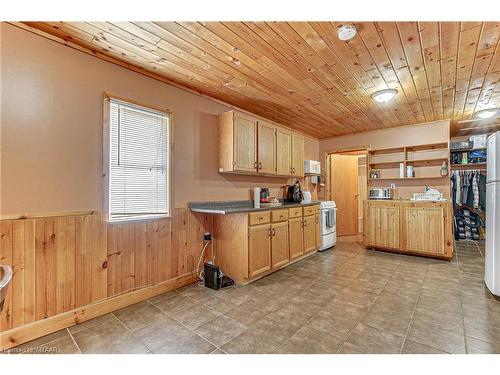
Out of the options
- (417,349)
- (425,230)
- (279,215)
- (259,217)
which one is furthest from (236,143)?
(425,230)

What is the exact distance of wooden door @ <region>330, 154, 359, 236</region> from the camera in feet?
18.8

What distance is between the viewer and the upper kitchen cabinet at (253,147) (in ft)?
10.8

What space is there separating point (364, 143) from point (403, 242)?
2.24m

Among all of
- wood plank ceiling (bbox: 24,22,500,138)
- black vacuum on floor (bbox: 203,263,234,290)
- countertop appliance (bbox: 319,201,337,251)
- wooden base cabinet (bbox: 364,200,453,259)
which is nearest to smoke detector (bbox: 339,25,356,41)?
wood plank ceiling (bbox: 24,22,500,138)

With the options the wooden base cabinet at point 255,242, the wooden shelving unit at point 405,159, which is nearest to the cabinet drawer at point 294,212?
the wooden base cabinet at point 255,242

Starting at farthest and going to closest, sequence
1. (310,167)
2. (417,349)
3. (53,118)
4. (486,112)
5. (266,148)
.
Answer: (310,167) < (486,112) < (266,148) < (53,118) < (417,349)

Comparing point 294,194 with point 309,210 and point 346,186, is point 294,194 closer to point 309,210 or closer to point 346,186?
point 309,210

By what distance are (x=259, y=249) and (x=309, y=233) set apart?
1.47 metres

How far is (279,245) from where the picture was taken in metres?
3.48

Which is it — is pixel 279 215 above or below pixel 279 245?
above

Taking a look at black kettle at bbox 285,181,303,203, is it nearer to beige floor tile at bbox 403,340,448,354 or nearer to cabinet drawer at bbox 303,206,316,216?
cabinet drawer at bbox 303,206,316,216
